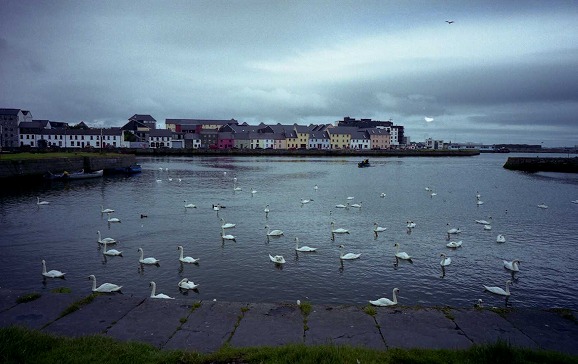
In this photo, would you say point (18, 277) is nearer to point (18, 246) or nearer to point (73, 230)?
point (18, 246)

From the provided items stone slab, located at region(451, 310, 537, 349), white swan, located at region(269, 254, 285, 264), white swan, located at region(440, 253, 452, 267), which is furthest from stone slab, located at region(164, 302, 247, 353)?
white swan, located at region(440, 253, 452, 267)

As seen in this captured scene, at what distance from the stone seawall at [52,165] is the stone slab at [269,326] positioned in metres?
48.4

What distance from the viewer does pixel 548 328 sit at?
316 inches

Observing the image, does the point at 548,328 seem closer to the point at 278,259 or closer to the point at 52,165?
the point at 278,259

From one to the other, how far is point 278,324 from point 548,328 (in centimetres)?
553

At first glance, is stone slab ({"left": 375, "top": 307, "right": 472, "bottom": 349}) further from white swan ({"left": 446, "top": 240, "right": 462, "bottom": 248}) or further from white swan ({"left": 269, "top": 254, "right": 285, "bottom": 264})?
white swan ({"left": 446, "top": 240, "right": 462, "bottom": 248})

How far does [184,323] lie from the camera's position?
802 centimetres

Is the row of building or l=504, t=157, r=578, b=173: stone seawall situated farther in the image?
the row of building

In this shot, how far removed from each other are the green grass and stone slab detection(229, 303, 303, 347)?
67 centimetres

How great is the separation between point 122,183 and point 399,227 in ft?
129

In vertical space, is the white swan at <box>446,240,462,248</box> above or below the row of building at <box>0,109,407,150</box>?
below

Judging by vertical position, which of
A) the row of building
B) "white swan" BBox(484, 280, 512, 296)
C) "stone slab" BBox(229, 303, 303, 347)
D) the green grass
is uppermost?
the row of building

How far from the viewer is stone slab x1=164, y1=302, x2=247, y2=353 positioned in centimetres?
706

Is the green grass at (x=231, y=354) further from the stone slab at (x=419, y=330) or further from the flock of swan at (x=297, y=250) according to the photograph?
the flock of swan at (x=297, y=250)
